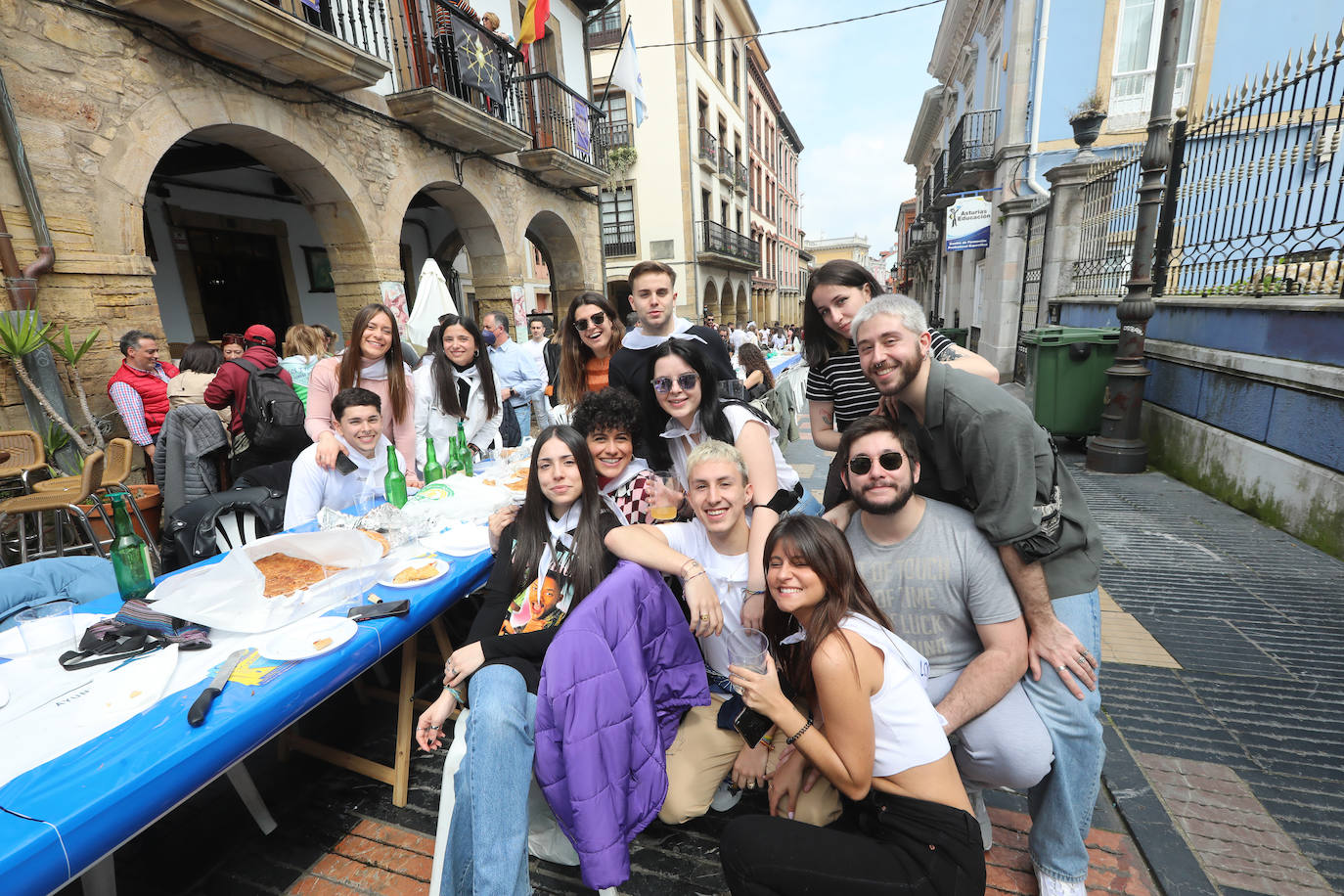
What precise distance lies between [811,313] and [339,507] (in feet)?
8.39

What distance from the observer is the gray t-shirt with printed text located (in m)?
1.75

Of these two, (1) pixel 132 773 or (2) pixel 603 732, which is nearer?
(1) pixel 132 773

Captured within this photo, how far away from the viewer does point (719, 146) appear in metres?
22.6

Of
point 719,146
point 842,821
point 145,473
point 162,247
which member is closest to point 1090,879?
point 842,821

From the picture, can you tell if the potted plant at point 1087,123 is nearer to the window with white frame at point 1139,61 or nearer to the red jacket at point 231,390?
the window with white frame at point 1139,61

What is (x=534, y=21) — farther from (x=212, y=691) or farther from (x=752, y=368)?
(x=212, y=691)

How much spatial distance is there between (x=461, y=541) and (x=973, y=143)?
51.9ft

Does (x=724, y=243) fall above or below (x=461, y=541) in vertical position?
above

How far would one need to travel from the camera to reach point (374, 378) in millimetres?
3568

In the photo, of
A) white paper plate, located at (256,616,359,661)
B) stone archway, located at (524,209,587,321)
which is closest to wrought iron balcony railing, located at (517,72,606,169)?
stone archway, located at (524,209,587,321)

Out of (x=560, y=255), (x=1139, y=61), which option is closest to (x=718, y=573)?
(x=560, y=255)

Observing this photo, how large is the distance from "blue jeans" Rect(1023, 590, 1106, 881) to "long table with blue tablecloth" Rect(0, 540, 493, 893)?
213cm

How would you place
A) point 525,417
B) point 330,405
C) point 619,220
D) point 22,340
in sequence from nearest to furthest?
point 330,405 → point 22,340 → point 525,417 → point 619,220

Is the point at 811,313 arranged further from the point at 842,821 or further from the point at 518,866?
the point at 518,866
